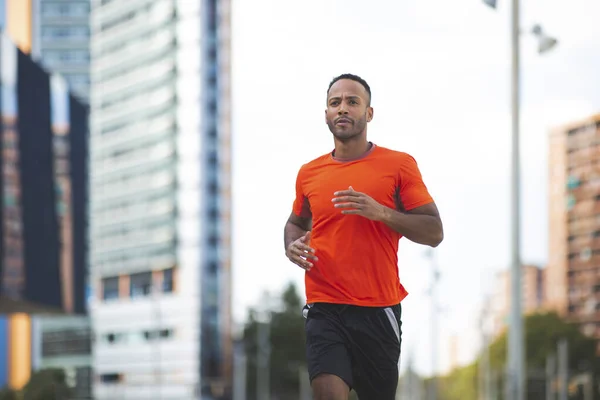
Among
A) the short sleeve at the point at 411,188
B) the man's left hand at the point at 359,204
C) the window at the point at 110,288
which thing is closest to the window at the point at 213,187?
the window at the point at 110,288

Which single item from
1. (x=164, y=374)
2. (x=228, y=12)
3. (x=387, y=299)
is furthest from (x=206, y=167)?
(x=387, y=299)

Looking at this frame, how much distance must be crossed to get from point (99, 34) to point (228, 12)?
22.9m

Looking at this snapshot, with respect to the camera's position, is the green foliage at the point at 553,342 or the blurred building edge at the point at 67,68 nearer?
the green foliage at the point at 553,342

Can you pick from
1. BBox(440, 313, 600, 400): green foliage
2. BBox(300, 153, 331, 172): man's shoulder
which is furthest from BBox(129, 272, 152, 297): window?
BBox(300, 153, 331, 172): man's shoulder

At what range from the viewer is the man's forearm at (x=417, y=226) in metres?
5.42

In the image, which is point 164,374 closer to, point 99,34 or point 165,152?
point 165,152

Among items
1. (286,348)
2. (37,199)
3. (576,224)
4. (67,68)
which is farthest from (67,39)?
(37,199)

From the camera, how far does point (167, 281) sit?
449 ft

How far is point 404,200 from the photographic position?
564 centimetres

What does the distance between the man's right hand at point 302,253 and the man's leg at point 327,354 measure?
0.27m

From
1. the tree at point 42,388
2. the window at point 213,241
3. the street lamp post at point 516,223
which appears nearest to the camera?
the street lamp post at point 516,223

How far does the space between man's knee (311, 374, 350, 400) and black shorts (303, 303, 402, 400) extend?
9cm

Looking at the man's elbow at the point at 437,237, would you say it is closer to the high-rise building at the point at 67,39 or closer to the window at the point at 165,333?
the high-rise building at the point at 67,39

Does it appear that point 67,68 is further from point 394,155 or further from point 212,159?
point 394,155
